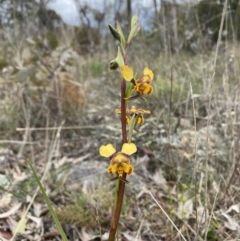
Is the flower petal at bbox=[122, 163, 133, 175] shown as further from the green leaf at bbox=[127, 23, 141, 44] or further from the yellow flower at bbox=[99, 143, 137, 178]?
the green leaf at bbox=[127, 23, 141, 44]

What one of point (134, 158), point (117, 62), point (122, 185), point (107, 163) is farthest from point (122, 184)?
point (134, 158)

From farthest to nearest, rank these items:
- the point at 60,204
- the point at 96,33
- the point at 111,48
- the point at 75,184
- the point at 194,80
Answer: the point at 96,33 < the point at 111,48 < the point at 194,80 < the point at 75,184 < the point at 60,204

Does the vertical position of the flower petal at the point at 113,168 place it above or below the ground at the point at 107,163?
above

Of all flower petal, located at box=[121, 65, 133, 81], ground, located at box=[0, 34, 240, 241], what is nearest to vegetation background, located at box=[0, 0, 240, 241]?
ground, located at box=[0, 34, 240, 241]

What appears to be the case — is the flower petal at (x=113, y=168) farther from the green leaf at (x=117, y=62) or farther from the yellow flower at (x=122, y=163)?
the green leaf at (x=117, y=62)

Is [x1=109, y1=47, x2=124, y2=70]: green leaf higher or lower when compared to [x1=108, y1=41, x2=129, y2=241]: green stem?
higher

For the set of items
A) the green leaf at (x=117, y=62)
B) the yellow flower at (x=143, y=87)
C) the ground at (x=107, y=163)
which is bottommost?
the ground at (x=107, y=163)

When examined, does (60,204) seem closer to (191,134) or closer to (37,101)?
(191,134)

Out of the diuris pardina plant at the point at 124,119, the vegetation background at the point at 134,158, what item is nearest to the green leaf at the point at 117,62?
the diuris pardina plant at the point at 124,119

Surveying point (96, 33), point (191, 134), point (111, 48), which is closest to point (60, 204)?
point (191, 134)

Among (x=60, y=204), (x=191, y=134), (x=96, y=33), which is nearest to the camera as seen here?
(x=60, y=204)

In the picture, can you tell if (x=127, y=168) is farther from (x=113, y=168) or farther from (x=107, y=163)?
(x=107, y=163)
